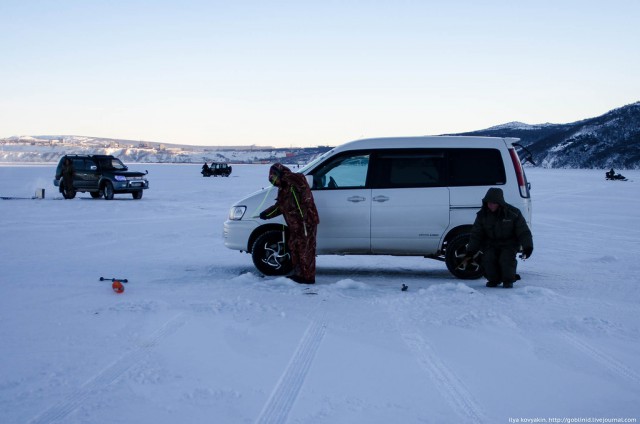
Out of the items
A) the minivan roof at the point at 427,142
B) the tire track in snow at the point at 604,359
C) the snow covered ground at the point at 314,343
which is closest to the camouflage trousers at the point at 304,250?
the snow covered ground at the point at 314,343

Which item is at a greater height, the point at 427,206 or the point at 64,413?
the point at 427,206

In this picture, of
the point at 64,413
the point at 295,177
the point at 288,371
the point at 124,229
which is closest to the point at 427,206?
the point at 295,177

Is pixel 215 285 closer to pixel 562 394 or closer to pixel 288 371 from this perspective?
pixel 288 371

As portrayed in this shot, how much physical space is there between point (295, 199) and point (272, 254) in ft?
3.28

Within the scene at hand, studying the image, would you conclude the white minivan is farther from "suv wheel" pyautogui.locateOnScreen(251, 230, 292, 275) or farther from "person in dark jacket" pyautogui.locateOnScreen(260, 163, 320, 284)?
"person in dark jacket" pyautogui.locateOnScreen(260, 163, 320, 284)

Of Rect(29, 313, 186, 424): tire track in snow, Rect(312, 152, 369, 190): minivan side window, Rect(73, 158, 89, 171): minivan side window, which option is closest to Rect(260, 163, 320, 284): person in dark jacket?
Rect(312, 152, 369, 190): minivan side window

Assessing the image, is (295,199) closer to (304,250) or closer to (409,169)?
(304,250)

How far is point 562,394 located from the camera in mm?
4547

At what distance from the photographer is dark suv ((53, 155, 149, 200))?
26891mm

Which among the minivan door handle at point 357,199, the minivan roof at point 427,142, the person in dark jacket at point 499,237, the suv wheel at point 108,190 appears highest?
the minivan roof at point 427,142

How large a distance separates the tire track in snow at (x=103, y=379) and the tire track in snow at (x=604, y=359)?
364 cm

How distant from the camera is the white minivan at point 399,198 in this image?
911 cm

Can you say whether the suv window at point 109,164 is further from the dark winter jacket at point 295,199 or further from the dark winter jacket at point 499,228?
the dark winter jacket at point 499,228

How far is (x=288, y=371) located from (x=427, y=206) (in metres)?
4.62
